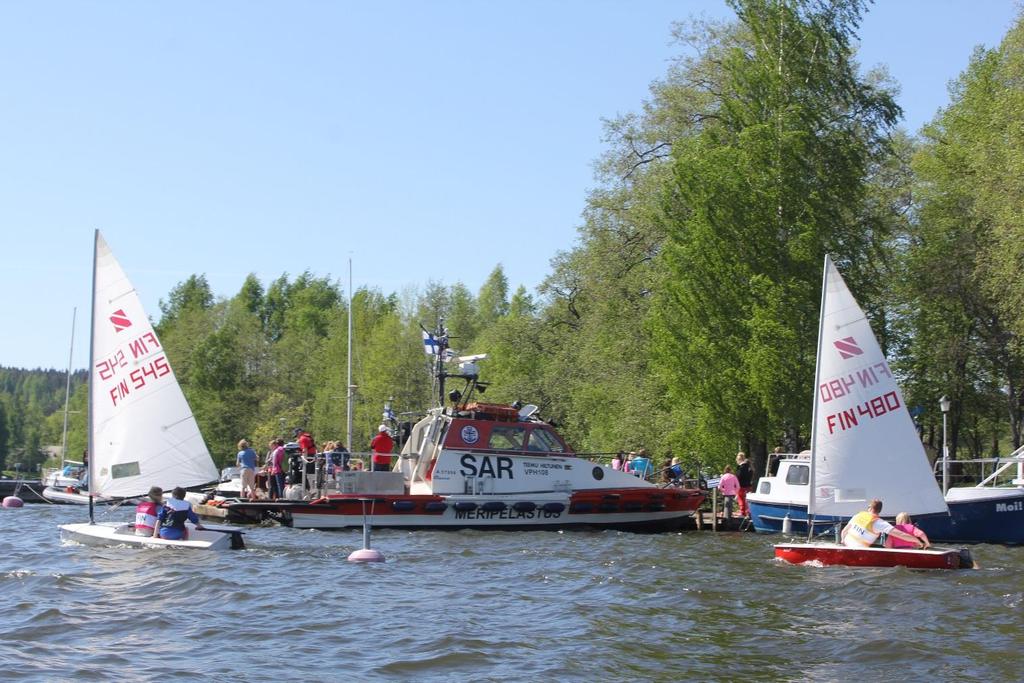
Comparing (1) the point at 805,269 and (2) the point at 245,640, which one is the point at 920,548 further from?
(1) the point at 805,269

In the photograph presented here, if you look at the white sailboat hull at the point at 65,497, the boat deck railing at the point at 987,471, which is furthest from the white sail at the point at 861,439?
the white sailboat hull at the point at 65,497

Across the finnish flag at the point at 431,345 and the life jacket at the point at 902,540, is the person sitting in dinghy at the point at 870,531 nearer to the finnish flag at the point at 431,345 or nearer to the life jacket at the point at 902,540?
the life jacket at the point at 902,540

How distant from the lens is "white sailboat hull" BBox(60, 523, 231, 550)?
2223 cm

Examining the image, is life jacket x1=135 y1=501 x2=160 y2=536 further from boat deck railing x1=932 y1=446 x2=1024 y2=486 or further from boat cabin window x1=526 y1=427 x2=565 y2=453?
boat deck railing x1=932 y1=446 x2=1024 y2=486

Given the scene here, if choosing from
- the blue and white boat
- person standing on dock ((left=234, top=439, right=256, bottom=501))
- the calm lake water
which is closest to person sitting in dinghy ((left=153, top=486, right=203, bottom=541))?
the calm lake water

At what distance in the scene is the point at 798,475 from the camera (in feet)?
96.4

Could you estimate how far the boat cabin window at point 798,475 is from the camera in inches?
1149

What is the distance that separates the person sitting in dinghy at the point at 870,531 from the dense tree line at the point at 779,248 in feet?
39.1

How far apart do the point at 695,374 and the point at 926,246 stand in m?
9.63

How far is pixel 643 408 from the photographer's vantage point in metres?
39.7

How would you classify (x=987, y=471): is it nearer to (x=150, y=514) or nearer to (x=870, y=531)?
(x=870, y=531)

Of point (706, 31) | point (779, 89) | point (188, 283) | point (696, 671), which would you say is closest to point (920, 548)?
point (696, 671)

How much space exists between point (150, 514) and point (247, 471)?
8972mm

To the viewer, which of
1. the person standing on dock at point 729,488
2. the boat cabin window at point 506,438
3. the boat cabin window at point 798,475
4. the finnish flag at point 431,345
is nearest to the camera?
the boat cabin window at point 798,475
